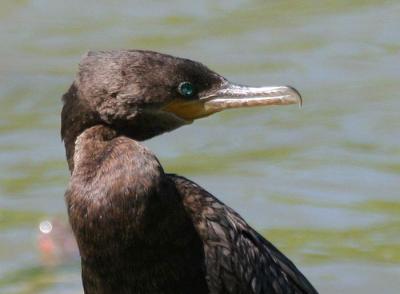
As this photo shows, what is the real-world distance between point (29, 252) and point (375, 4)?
14.6 feet

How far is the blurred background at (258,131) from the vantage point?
36.7ft

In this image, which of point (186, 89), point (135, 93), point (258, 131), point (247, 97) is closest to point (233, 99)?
point (247, 97)

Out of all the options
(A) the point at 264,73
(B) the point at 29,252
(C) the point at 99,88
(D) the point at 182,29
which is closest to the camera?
(C) the point at 99,88

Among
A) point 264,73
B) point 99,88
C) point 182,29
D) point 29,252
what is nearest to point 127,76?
point 99,88

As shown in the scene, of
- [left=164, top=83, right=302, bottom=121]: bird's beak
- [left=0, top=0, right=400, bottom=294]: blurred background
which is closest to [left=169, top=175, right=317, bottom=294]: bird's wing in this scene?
[left=164, top=83, right=302, bottom=121]: bird's beak

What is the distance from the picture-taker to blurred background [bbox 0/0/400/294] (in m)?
11.2

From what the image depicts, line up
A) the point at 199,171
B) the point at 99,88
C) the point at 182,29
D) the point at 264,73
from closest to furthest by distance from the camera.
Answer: the point at 99,88, the point at 199,171, the point at 264,73, the point at 182,29

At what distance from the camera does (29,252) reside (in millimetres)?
11242

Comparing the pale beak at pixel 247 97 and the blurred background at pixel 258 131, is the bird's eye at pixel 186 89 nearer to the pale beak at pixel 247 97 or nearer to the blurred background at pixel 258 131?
the pale beak at pixel 247 97

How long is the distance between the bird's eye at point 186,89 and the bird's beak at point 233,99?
4 cm

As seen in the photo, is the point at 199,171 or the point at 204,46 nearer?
the point at 199,171

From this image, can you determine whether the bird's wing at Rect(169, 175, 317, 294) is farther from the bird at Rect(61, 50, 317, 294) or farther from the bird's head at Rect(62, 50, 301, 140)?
the bird's head at Rect(62, 50, 301, 140)

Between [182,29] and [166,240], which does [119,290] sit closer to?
[166,240]

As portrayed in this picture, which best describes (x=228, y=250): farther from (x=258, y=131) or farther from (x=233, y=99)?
(x=258, y=131)
